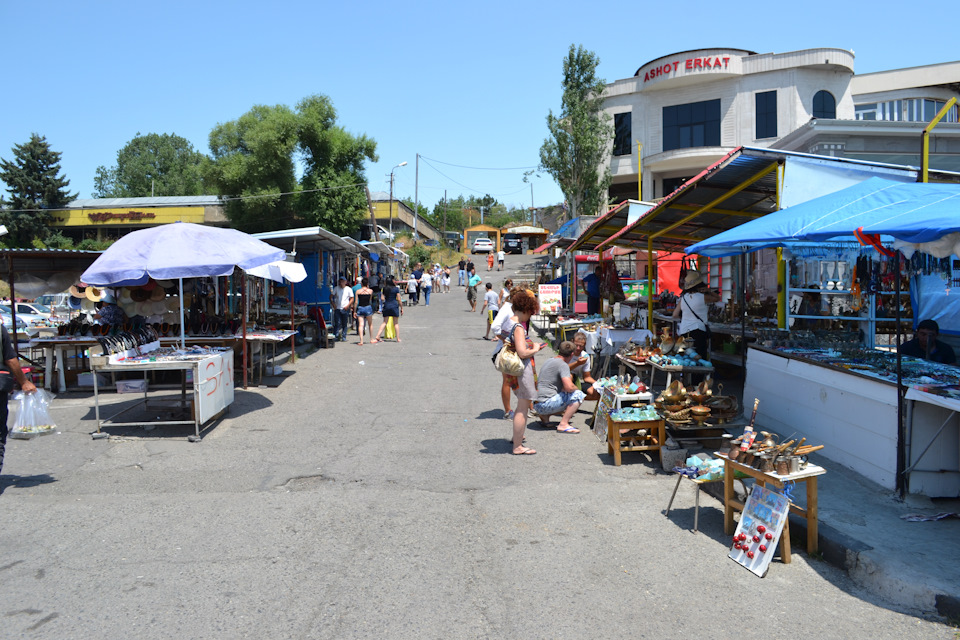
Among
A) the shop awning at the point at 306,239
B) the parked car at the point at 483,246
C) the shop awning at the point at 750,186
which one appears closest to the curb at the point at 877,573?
the shop awning at the point at 750,186

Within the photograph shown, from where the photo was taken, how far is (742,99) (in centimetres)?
3178

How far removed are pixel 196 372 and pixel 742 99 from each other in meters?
31.3

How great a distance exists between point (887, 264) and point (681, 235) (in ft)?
16.6

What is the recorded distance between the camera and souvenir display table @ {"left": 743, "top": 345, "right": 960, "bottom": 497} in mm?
5309

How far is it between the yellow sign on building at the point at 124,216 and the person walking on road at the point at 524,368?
5003 centimetres

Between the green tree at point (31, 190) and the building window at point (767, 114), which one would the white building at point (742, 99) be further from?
the green tree at point (31, 190)

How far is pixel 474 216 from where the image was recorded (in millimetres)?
110875

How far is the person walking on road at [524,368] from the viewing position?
716 centimetres

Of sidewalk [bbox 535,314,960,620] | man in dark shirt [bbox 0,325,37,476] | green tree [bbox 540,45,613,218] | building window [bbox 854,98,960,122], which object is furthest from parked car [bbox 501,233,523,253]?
sidewalk [bbox 535,314,960,620]

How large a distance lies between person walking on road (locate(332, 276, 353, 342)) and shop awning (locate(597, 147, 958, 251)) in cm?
852

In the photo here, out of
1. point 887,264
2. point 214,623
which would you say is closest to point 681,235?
point 887,264

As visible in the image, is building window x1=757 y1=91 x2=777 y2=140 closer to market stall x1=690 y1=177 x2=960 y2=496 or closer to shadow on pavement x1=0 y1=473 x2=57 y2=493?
market stall x1=690 y1=177 x2=960 y2=496

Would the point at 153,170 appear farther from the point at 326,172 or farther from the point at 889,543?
the point at 889,543

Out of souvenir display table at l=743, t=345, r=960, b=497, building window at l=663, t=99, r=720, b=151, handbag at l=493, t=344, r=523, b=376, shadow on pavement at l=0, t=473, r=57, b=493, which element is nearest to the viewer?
souvenir display table at l=743, t=345, r=960, b=497
